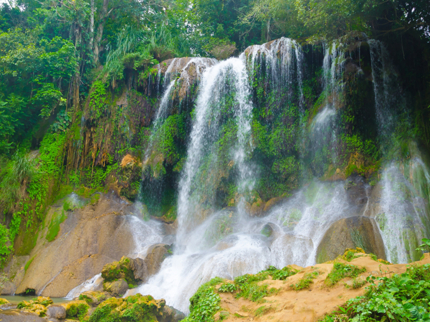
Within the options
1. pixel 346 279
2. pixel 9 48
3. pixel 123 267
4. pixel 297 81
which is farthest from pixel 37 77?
pixel 346 279

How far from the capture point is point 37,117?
52.3 ft

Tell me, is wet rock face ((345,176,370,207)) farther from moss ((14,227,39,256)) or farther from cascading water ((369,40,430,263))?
moss ((14,227,39,256))

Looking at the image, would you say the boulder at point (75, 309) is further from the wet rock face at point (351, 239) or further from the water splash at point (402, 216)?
the water splash at point (402, 216)

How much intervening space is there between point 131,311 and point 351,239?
233 inches

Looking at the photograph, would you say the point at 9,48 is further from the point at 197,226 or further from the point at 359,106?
the point at 359,106

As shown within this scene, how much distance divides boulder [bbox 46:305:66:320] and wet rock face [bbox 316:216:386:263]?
668 cm

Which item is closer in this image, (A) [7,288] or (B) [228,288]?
(B) [228,288]

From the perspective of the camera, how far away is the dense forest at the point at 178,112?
11312 millimetres

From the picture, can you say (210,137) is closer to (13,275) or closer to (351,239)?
(351,239)

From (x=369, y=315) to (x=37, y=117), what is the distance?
57.7ft

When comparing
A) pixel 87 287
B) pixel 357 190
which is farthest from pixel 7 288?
pixel 357 190

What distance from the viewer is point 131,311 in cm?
655

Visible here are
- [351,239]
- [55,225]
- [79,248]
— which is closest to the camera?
[351,239]

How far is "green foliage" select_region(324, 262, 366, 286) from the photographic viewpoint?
4.42 meters
